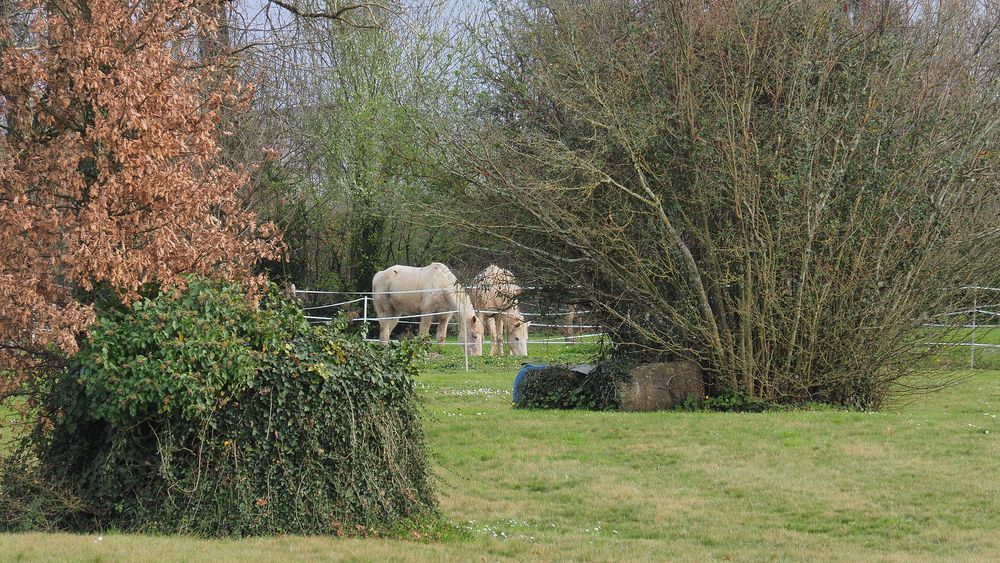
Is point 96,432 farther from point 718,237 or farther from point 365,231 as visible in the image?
point 365,231

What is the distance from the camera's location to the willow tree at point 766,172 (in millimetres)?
14219

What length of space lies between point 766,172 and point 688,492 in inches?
214

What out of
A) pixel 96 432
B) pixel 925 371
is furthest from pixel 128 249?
pixel 925 371

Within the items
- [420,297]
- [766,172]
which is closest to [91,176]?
[766,172]

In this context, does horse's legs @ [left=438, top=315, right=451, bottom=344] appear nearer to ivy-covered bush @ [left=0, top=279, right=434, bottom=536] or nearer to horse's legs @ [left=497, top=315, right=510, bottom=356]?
horse's legs @ [left=497, top=315, right=510, bottom=356]

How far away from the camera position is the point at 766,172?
14.3 meters

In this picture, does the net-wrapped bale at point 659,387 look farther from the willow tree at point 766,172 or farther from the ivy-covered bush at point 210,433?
the ivy-covered bush at point 210,433

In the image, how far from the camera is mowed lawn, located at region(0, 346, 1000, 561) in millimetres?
7973

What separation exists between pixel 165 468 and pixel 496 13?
9.72 meters

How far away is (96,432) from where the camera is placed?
8.60 meters

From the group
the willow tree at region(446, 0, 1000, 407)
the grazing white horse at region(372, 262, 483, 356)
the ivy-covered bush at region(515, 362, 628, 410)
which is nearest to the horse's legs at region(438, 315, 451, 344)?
the grazing white horse at region(372, 262, 483, 356)

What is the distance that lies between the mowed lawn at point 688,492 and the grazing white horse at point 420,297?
11838 mm

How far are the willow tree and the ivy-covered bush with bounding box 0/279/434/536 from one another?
6.18 m

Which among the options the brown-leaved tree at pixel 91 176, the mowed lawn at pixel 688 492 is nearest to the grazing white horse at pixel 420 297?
the mowed lawn at pixel 688 492
